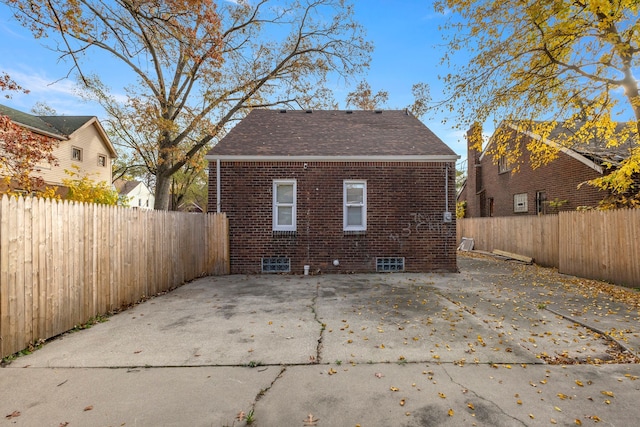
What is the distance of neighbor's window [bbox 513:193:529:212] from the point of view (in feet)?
54.1

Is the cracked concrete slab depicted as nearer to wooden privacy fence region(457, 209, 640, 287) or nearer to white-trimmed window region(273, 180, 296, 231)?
wooden privacy fence region(457, 209, 640, 287)

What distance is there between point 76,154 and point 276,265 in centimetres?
1898

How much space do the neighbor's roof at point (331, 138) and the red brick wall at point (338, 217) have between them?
1.15ft

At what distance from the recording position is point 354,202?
34.3 ft

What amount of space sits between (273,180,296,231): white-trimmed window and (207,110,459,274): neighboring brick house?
3 centimetres

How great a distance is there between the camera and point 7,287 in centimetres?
371

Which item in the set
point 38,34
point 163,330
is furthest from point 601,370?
point 38,34

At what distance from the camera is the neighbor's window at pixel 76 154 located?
67.2 ft

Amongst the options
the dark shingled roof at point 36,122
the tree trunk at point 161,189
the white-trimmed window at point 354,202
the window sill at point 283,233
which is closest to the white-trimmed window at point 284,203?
the window sill at point 283,233

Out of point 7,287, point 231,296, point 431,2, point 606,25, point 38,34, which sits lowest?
point 231,296

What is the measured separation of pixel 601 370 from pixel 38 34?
37.5 feet

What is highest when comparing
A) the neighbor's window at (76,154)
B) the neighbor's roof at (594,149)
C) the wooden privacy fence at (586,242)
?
the neighbor's window at (76,154)

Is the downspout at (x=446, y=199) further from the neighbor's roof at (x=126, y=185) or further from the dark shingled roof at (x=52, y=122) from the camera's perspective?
the neighbor's roof at (x=126, y=185)

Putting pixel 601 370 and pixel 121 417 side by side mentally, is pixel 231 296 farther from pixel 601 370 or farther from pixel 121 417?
pixel 601 370
